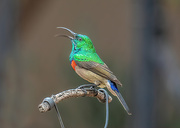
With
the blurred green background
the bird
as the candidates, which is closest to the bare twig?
the bird

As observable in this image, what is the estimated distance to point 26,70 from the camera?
8.16 m

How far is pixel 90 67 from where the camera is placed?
3.30 m

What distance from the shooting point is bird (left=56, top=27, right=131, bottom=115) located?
10.6ft

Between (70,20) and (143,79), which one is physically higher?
(70,20)

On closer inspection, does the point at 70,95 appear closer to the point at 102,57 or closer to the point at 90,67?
the point at 90,67

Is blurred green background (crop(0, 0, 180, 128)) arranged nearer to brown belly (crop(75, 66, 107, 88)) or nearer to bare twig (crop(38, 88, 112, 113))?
brown belly (crop(75, 66, 107, 88))

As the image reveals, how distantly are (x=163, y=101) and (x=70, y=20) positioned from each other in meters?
4.44

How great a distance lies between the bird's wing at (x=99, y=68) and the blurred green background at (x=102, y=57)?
2961mm

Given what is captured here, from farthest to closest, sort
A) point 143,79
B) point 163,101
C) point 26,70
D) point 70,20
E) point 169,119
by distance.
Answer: point 70,20 < point 26,70 < point 169,119 < point 163,101 < point 143,79

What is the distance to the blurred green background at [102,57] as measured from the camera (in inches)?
243

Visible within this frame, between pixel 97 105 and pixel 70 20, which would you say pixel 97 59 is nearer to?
pixel 97 105

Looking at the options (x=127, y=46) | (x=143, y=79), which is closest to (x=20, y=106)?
(x=143, y=79)

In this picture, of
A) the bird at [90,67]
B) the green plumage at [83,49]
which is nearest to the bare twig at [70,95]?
the bird at [90,67]

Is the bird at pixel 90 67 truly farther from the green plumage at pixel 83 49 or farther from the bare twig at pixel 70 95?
the bare twig at pixel 70 95
